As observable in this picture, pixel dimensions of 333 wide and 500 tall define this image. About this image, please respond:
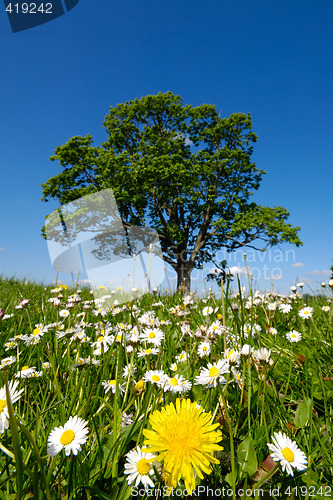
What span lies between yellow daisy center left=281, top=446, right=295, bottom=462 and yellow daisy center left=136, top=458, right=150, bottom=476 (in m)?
0.40

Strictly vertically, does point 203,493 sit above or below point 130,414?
below

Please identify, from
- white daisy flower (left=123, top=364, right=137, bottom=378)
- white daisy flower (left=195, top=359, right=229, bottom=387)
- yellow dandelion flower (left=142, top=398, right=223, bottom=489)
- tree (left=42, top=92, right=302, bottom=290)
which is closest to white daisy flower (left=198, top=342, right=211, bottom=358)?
white daisy flower (left=123, top=364, right=137, bottom=378)

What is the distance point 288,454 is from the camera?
2.65 feet

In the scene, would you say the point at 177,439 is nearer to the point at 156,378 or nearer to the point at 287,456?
the point at 287,456

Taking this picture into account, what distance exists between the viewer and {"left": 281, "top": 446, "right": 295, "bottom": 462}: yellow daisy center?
801 millimetres

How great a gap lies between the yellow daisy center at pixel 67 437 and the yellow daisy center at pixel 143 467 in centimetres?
21

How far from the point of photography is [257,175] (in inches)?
835

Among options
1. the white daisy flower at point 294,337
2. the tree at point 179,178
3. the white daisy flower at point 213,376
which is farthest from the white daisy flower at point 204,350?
the tree at point 179,178

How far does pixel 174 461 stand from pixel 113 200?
1921 centimetres

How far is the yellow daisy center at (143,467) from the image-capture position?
31.5 inches

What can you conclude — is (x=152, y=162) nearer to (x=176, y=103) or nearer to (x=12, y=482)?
(x=176, y=103)

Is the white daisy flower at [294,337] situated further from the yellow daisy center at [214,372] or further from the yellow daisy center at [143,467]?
the yellow daisy center at [143,467]

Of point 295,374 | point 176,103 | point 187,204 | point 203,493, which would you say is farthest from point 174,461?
point 176,103

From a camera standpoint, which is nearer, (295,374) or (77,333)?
(295,374)
